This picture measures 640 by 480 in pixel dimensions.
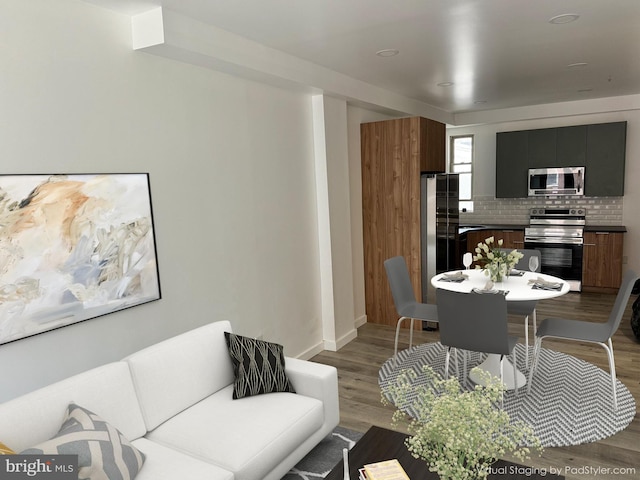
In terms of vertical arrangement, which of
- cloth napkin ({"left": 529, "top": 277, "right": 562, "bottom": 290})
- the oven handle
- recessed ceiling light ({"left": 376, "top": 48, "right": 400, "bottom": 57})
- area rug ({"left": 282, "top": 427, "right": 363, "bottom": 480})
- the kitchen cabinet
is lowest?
area rug ({"left": 282, "top": 427, "right": 363, "bottom": 480})

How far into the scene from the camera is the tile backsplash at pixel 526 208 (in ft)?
22.8

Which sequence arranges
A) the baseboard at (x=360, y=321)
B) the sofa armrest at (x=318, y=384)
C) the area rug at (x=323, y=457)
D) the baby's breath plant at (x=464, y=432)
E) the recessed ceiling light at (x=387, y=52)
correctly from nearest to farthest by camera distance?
the baby's breath plant at (x=464, y=432)
the area rug at (x=323, y=457)
the sofa armrest at (x=318, y=384)
the recessed ceiling light at (x=387, y=52)
the baseboard at (x=360, y=321)

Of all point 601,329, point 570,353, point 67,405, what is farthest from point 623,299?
point 67,405

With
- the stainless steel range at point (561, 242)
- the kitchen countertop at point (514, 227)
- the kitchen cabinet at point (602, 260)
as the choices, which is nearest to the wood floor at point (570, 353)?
the kitchen cabinet at point (602, 260)

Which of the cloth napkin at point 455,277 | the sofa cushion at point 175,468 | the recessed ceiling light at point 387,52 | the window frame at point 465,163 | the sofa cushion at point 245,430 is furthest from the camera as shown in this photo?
the window frame at point 465,163

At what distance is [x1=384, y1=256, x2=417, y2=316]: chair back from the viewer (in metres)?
4.24

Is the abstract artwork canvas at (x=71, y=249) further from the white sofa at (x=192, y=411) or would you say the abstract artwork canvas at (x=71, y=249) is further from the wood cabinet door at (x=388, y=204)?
the wood cabinet door at (x=388, y=204)

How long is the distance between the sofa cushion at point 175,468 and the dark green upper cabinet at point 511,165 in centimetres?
635

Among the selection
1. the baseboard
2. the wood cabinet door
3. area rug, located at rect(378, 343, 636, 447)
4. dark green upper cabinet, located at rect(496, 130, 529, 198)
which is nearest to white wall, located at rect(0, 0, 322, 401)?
the baseboard

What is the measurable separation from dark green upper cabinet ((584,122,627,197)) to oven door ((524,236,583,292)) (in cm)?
77

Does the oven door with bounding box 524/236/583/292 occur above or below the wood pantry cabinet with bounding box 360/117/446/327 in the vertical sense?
below

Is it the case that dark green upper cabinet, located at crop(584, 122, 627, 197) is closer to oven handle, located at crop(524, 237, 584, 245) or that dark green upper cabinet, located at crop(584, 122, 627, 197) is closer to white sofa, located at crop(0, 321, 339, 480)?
oven handle, located at crop(524, 237, 584, 245)

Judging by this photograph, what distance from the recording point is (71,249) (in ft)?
8.46

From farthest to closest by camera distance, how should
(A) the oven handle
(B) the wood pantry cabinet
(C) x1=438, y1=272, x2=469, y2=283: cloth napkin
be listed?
(A) the oven handle < (B) the wood pantry cabinet < (C) x1=438, y1=272, x2=469, y2=283: cloth napkin
